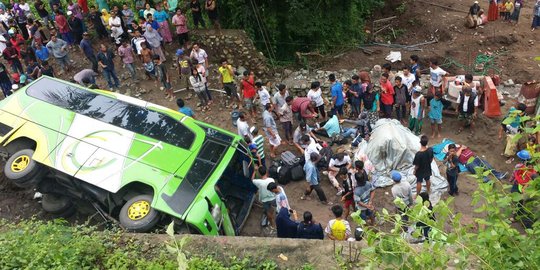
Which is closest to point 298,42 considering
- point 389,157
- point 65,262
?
point 389,157

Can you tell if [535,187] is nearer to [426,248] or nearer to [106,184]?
[426,248]

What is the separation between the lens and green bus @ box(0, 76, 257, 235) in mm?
6867

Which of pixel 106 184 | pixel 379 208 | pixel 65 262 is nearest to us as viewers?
pixel 65 262

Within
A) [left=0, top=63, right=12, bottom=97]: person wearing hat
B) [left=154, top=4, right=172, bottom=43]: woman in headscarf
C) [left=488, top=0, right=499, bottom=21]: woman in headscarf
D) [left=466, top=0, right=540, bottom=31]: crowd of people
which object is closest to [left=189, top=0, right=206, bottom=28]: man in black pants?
[left=154, top=4, right=172, bottom=43]: woman in headscarf

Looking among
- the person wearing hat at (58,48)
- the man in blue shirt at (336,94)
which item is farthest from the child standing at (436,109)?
the person wearing hat at (58,48)

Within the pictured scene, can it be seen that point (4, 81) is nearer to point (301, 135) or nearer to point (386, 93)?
point (301, 135)

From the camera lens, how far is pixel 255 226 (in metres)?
8.49

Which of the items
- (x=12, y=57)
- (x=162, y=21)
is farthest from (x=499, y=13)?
(x=12, y=57)

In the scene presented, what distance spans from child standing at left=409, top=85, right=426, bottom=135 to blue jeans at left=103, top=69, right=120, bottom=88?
25.0ft

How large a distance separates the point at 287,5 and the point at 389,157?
5882 millimetres

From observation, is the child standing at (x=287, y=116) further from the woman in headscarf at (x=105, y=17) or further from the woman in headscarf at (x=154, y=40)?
the woman in headscarf at (x=105, y=17)

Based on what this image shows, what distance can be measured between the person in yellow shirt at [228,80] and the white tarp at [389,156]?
3.52 metres

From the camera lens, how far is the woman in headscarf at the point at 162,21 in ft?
41.4

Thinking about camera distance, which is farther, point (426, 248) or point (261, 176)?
point (261, 176)
